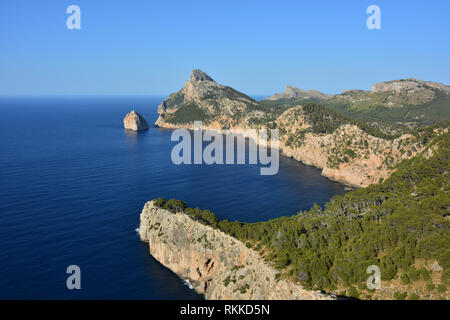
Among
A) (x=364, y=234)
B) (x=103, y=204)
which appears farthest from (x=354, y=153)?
(x=103, y=204)

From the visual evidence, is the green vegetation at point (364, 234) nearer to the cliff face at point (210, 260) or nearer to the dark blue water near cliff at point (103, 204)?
the cliff face at point (210, 260)

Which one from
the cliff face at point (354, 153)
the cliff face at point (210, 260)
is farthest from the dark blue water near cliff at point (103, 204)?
the cliff face at point (354, 153)

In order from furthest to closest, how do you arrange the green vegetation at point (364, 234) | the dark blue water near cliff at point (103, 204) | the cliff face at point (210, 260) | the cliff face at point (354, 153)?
the cliff face at point (354, 153)
the dark blue water near cliff at point (103, 204)
the cliff face at point (210, 260)
the green vegetation at point (364, 234)

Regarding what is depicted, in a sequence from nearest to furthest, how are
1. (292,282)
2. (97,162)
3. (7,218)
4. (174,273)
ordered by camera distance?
(292,282) < (174,273) < (7,218) < (97,162)

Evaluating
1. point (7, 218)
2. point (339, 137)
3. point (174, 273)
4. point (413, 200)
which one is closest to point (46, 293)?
point (174, 273)

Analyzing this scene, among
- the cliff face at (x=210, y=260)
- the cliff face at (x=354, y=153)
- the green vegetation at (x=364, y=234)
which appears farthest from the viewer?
the cliff face at (x=354, y=153)

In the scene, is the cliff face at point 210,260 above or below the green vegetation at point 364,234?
below

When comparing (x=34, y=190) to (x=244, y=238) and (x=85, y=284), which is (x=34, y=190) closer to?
(x=85, y=284)

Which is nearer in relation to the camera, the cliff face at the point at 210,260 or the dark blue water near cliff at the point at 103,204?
the cliff face at the point at 210,260

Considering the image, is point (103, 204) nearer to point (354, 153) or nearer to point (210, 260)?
point (210, 260)
